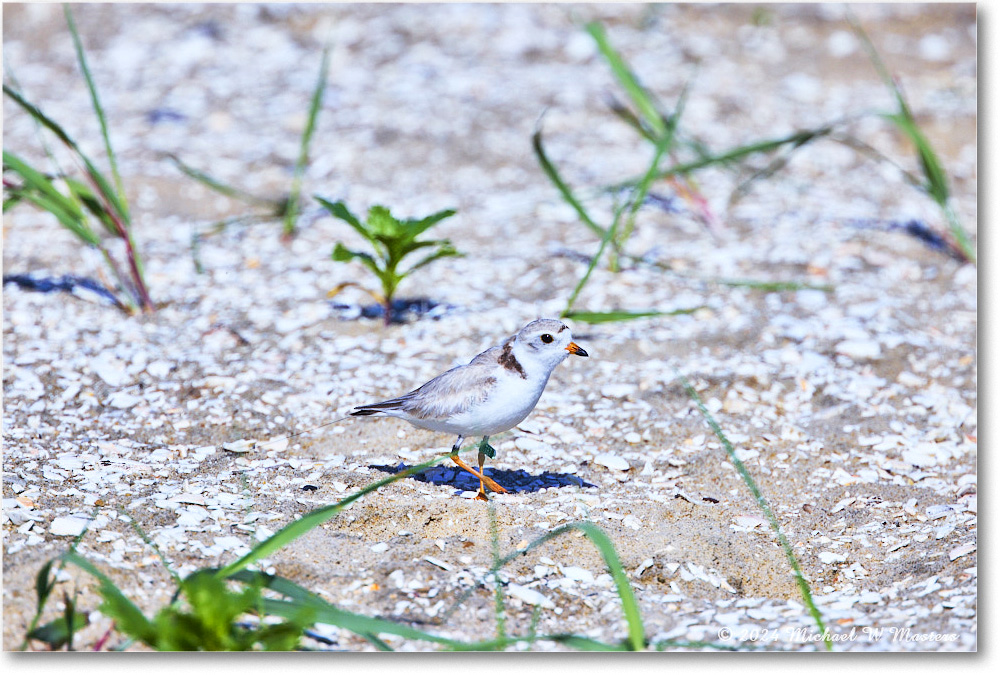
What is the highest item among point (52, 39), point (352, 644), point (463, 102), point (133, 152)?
point (52, 39)

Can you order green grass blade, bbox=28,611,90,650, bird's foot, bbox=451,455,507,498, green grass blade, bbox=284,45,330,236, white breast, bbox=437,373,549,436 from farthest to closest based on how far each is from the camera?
1. green grass blade, bbox=284,45,330,236
2. bird's foot, bbox=451,455,507,498
3. white breast, bbox=437,373,549,436
4. green grass blade, bbox=28,611,90,650

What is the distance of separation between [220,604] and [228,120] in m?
4.20

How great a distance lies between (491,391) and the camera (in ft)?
10.0

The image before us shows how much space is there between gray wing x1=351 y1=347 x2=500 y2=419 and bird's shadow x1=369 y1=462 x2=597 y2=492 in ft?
1.13

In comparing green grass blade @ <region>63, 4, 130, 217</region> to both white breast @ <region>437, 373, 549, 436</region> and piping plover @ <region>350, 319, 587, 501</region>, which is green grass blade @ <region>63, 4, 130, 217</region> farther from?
white breast @ <region>437, 373, 549, 436</region>

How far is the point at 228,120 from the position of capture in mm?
5918

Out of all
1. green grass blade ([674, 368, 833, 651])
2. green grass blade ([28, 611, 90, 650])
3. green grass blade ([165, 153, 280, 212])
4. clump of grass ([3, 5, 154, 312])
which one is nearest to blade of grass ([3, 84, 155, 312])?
clump of grass ([3, 5, 154, 312])

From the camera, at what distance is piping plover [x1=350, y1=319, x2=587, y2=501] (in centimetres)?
304

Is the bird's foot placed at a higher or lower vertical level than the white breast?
lower

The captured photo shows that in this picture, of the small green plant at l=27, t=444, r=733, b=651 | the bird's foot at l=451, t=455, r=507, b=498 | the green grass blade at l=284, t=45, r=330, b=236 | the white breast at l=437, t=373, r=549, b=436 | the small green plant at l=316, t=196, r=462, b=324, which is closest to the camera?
the small green plant at l=27, t=444, r=733, b=651

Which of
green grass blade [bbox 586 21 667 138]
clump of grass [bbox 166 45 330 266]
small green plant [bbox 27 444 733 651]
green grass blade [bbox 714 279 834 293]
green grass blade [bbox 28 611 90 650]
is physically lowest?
green grass blade [bbox 28 611 90 650]

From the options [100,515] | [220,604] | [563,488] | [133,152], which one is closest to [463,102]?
[133,152]

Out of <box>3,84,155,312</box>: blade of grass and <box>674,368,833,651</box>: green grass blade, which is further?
<box>3,84,155,312</box>: blade of grass

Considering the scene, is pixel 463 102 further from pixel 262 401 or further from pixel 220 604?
pixel 220 604
